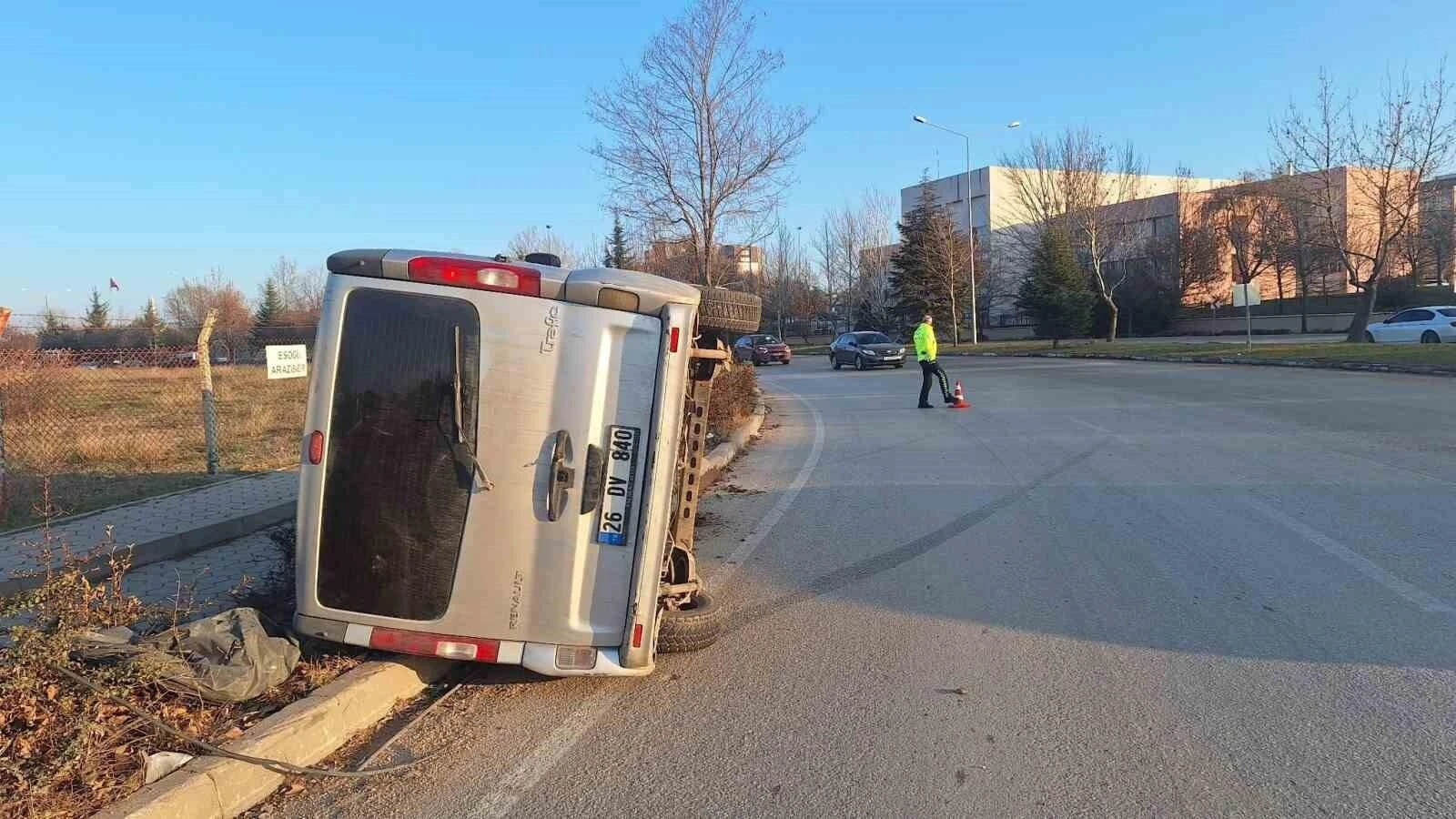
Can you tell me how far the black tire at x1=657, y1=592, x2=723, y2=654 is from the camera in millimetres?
4758

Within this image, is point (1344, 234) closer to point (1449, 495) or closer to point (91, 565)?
point (1449, 495)

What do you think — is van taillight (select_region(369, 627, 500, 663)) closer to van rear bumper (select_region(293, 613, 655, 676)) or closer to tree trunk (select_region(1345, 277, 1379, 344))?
van rear bumper (select_region(293, 613, 655, 676))

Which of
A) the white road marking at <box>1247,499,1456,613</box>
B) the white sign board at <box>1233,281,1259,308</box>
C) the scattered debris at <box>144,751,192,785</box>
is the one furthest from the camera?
the white sign board at <box>1233,281,1259,308</box>

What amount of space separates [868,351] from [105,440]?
→ 2702 centimetres

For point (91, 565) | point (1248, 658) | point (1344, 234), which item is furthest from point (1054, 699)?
point (1344, 234)

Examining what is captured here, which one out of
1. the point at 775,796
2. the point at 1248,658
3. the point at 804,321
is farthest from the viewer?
the point at 804,321

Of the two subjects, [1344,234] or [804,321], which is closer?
[1344,234]

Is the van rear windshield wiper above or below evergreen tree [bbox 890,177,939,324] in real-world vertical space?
below

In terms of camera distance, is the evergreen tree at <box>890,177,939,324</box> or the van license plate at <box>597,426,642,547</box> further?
the evergreen tree at <box>890,177,939,324</box>

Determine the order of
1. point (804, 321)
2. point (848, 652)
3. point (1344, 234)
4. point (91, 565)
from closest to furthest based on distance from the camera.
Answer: point (848, 652), point (91, 565), point (1344, 234), point (804, 321)

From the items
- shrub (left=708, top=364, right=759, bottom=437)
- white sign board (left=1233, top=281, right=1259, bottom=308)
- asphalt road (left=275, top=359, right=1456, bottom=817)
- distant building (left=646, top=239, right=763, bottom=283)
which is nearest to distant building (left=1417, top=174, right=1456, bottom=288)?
white sign board (left=1233, top=281, right=1259, bottom=308)

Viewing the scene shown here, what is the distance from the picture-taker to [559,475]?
388 cm

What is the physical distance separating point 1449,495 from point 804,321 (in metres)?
72.8

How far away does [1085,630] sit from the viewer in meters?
5.09
